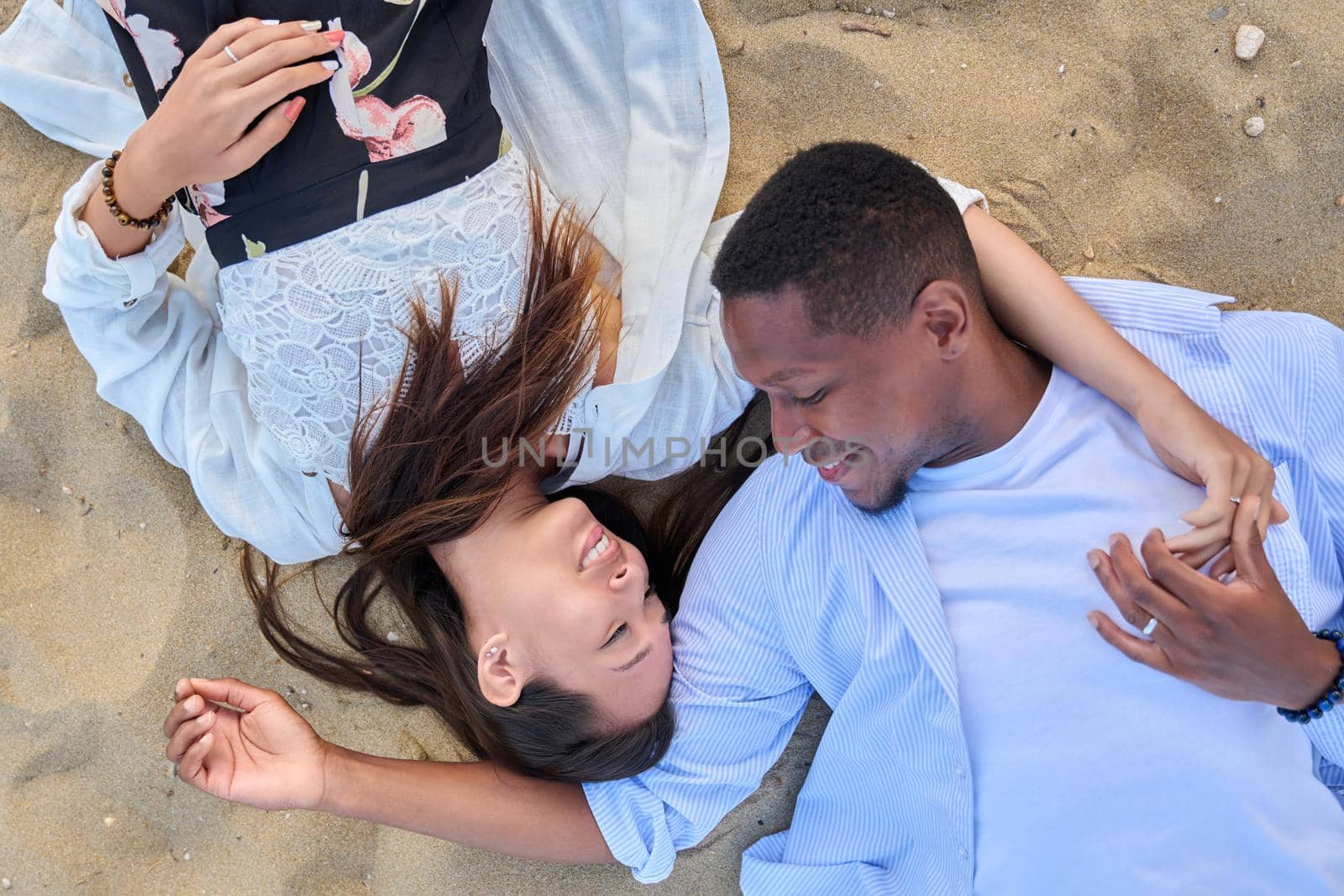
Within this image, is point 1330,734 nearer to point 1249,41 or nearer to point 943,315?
point 943,315

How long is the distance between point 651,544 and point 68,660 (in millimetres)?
1538

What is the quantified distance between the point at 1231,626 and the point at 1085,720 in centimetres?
33

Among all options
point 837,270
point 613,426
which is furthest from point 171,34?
point 837,270

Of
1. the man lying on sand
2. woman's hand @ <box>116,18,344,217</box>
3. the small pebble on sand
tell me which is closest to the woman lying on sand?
woman's hand @ <box>116,18,344,217</box>

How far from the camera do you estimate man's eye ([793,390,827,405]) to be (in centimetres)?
166

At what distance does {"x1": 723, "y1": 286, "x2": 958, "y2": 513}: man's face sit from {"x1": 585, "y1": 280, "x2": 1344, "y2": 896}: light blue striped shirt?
275 millimetres

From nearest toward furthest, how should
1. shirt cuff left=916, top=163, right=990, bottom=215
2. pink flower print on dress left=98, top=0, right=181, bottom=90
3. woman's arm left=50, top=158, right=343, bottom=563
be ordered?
pink flower print on dress left=98, top=0, right=181, bottom=90 < shirt cuff left=916, top=163, right=990, bottom=215 < woman's arm left=50, top=158, right=343, bottom=563

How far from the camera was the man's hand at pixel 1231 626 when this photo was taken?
169 centimetres

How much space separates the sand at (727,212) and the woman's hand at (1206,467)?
715 mm

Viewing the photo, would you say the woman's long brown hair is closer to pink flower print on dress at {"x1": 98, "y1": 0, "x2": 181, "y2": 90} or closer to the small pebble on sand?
pink flower print on dress at {"x1": 98, "y1": 0, "x2": 181, "y2": 90}

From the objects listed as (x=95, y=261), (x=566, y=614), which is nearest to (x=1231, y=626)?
(x=566, y=614)

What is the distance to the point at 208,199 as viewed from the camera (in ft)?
6.22

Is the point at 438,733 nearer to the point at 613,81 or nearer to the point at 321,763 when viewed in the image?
the point at 321,763

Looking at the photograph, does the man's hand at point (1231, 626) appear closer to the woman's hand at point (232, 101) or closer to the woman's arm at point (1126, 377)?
the woman's arm at point (1126, 377)
